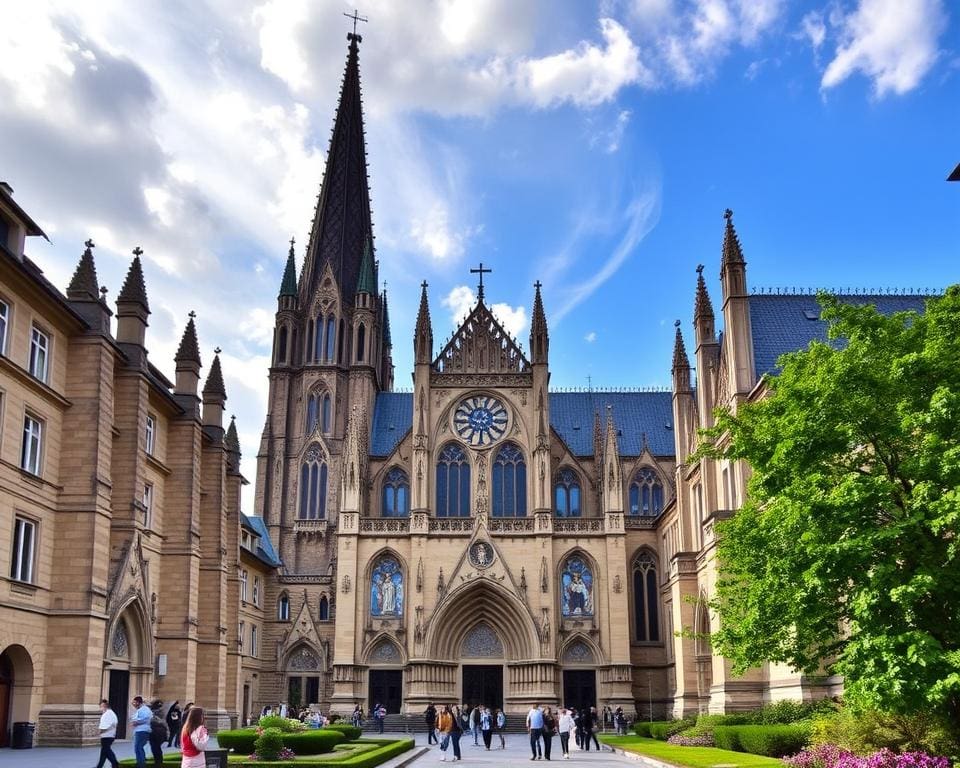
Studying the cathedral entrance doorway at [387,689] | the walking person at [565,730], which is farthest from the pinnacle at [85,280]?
the cathedral entrance doorway at [387,689]

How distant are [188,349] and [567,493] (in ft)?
102

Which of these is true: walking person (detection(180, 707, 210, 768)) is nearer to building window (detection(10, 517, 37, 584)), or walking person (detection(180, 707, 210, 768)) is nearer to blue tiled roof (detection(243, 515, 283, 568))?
building window (detection(10, 517, 37, 584))

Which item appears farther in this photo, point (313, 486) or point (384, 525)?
point (313, 486)

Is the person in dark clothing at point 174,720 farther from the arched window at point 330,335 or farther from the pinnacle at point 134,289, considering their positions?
the arched window at point 330,335

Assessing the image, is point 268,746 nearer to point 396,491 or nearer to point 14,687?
point 14,687

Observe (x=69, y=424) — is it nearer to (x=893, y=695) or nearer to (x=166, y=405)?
(x=166, y=405)

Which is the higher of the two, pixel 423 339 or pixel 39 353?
pixel 423 339

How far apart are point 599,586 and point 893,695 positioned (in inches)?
1731

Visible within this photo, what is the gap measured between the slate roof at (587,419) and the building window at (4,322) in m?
40.7

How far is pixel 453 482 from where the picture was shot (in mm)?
67000

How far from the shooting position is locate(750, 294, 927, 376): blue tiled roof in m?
43.9

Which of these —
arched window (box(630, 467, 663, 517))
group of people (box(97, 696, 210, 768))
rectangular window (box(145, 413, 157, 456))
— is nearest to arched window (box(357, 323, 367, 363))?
arched window (box(630, 467, 663, 517))

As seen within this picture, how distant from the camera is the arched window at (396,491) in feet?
224

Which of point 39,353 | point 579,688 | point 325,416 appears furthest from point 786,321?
point 325,416
